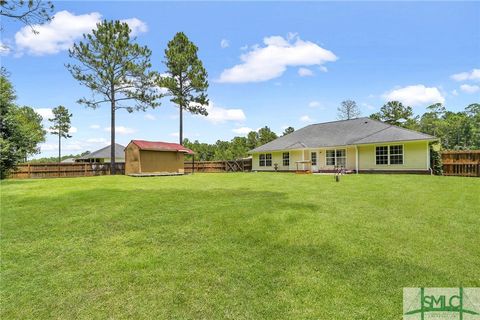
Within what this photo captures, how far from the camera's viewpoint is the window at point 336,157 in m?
23.4

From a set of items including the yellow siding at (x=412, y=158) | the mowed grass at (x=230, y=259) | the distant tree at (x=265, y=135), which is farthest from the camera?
the distant tree at (x=265, y=135)

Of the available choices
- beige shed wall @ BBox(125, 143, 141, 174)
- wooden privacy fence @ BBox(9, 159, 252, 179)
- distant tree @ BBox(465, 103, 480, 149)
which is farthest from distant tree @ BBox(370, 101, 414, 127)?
beige shed wall @ BBox(125, 143, 141, 174)

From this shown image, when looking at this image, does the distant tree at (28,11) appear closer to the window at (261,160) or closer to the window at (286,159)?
the window at (286,159)

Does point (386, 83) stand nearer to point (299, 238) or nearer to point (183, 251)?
point (299, 238)

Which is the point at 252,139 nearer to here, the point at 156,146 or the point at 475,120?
the point at 156,146

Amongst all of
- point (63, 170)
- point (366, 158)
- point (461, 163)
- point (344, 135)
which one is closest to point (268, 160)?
point (344, 135)

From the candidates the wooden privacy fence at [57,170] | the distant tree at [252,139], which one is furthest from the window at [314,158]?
the distant tree at [252,139]

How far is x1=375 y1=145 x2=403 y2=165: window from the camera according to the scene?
20078 millimetres

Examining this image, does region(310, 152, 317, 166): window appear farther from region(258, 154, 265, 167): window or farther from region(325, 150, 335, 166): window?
region(258, 154, 265, 167): window

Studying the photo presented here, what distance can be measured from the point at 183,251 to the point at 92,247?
1.65 metres

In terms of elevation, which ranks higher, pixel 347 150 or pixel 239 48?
pixel 239 48

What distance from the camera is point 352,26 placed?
39.0 ft

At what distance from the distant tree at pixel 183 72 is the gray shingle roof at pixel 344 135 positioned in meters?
10.7

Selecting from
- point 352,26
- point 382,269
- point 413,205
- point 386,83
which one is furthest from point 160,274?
point 386,83
